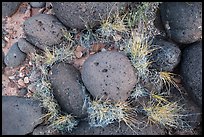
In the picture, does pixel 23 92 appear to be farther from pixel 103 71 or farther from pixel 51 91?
pixel 103 71

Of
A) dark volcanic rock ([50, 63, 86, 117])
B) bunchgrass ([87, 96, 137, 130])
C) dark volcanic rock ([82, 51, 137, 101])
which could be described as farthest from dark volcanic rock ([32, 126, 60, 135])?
dark volcanic rock ([82, 51, 137, 101])

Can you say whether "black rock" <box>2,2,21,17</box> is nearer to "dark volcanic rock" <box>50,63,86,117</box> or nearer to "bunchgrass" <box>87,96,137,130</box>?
"dark volcanic rock" <box>50,63,86,117</box>

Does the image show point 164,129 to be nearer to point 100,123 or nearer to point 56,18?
point 100,123

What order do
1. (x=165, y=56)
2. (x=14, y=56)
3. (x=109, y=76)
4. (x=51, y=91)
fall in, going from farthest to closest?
1. (x=14, y=56)
2. (x=51, y=91)
3. (x=165, y=56)
4. (x=109, y=76)

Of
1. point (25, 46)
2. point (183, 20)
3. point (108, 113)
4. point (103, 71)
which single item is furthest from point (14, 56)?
point (183, 20)

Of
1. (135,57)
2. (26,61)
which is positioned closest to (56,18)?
(26,61)

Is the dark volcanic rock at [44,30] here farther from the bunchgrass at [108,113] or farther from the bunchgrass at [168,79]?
the bunchgrass at [168,79]

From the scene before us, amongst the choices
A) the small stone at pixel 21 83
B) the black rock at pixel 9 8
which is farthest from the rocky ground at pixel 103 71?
the black rock at pixel 9 8
